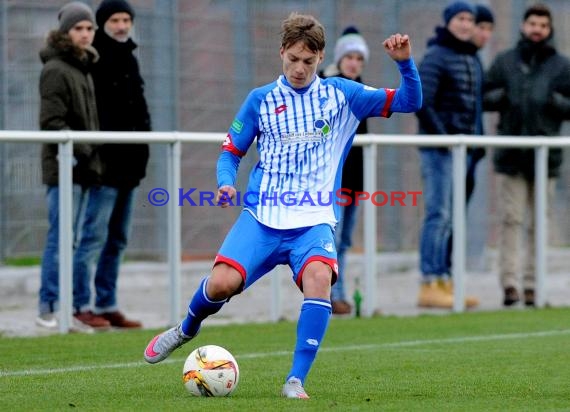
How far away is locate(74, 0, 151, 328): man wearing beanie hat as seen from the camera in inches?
438

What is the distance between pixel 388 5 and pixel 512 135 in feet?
9.72

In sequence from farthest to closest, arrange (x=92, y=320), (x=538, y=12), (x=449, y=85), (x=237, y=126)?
(x=538, y=12) → (x=449, y=85) → (x=92, y=320) → (x=237, y=126)

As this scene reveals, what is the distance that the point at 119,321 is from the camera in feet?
37.1

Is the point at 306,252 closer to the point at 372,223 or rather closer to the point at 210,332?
the point at 210,332

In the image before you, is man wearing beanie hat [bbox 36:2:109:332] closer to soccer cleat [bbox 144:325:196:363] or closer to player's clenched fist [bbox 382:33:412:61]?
soccer cleat [bbox 144:325:196:363]

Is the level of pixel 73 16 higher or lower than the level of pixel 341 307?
higher

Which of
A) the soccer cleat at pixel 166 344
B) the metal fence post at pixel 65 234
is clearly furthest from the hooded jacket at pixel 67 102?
the soccer cleat at pixel 166 344

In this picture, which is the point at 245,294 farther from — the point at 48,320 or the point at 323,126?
the point at 323,126

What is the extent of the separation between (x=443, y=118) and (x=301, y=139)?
5898 millimetres

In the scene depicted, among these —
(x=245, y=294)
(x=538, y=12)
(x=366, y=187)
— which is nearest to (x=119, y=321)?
(x=366, y=187)

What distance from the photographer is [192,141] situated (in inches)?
455

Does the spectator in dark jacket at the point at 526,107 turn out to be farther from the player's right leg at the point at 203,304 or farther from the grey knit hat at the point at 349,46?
the player's right leg at the point at 203,304

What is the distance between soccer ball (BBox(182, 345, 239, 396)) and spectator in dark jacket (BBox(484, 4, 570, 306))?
6.61 meters

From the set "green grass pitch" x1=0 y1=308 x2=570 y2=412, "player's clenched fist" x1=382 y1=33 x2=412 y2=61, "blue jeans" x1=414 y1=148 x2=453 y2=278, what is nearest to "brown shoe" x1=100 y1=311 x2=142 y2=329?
"green grass pitch" x1=0 y1=308 x2=570 y2=412
